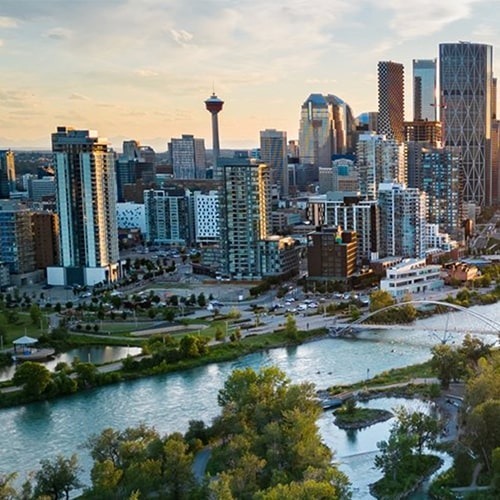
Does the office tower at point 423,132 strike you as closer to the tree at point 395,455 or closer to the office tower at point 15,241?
the office tower at point 15,241

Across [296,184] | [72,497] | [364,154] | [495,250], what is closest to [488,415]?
[72,497]

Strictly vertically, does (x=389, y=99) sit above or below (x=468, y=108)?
above

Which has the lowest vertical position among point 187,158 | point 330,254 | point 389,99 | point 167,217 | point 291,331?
point 291,331

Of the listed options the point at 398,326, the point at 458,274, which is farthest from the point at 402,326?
the point at 458,274

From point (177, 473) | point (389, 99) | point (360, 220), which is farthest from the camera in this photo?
point (389, 99)

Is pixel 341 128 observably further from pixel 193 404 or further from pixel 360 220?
pixel 193 404

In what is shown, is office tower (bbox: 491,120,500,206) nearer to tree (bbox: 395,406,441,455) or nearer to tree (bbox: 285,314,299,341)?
tree (bbox: 285,314,299,341)

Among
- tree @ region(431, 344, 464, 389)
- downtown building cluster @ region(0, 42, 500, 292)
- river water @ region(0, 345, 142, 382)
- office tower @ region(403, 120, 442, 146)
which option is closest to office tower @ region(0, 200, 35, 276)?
downtown building cluster @ region(0, 42, 500, 292)
